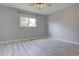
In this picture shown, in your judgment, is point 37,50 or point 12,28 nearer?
point 37,50

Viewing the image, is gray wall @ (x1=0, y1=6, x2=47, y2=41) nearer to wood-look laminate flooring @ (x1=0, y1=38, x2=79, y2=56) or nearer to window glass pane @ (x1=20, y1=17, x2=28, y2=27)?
window glass pane @ (x1=20, y1=17, x2=28, y2=27)

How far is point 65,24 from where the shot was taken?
205 inches

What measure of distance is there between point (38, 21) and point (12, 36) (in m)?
1.82

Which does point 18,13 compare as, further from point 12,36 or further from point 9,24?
point 12,36

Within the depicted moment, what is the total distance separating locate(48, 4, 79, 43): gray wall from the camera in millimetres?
4582

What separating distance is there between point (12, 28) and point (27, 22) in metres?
0.91

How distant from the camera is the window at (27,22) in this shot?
4986mm

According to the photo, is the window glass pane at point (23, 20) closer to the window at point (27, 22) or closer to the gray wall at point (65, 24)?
the window at point (27, 22)

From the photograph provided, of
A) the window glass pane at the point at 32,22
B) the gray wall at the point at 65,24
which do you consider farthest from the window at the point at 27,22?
the gray wall at the point at 65,24

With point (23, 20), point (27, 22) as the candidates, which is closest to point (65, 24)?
point (27, 22)

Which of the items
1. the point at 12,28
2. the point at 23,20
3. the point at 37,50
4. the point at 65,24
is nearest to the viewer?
the point at 37,50

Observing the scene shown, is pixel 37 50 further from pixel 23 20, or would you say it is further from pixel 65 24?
pixel 65 24

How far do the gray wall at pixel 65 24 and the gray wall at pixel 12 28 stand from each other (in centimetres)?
88

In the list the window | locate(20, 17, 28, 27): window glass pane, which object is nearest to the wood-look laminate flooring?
the window
